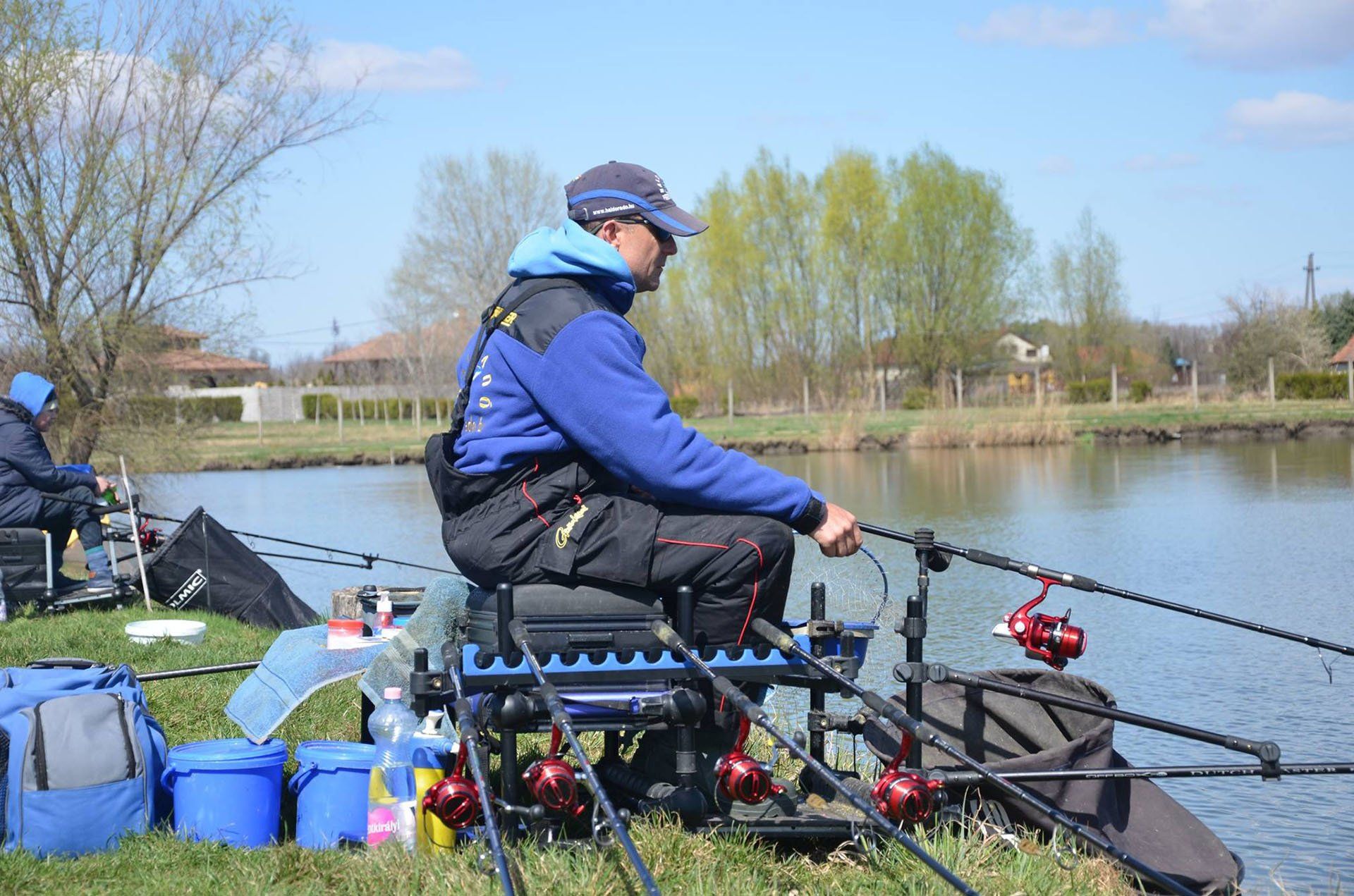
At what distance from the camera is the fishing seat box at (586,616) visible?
10.1 feet

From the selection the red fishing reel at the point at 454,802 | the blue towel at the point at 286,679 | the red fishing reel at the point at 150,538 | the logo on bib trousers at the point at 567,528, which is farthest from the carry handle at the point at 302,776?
the red fishing reel at the point at 150,538

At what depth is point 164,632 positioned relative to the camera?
6426 mm

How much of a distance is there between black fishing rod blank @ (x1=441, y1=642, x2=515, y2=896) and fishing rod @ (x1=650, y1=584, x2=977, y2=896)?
0.45 meters

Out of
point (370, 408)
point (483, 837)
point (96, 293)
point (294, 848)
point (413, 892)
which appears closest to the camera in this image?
point (413, 892)

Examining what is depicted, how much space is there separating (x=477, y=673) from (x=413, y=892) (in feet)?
1.52

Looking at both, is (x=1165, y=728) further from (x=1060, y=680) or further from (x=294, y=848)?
(x=294, y=848)

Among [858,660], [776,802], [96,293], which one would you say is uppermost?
[96,293]

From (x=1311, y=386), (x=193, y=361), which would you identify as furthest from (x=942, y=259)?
(x=193, y=361)

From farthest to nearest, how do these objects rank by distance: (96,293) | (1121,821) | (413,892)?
(96,293) → (1121,821) → (413,892)

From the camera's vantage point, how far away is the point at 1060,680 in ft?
12.6

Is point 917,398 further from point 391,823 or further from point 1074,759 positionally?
point 391,823

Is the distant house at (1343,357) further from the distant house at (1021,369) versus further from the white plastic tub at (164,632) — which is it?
the white plastic tub at (164,632)

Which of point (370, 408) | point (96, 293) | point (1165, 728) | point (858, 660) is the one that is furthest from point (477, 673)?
point (370, 408)

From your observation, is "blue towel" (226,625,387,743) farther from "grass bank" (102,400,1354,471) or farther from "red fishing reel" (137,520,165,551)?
"grass bank" (102,400,1354,471)
